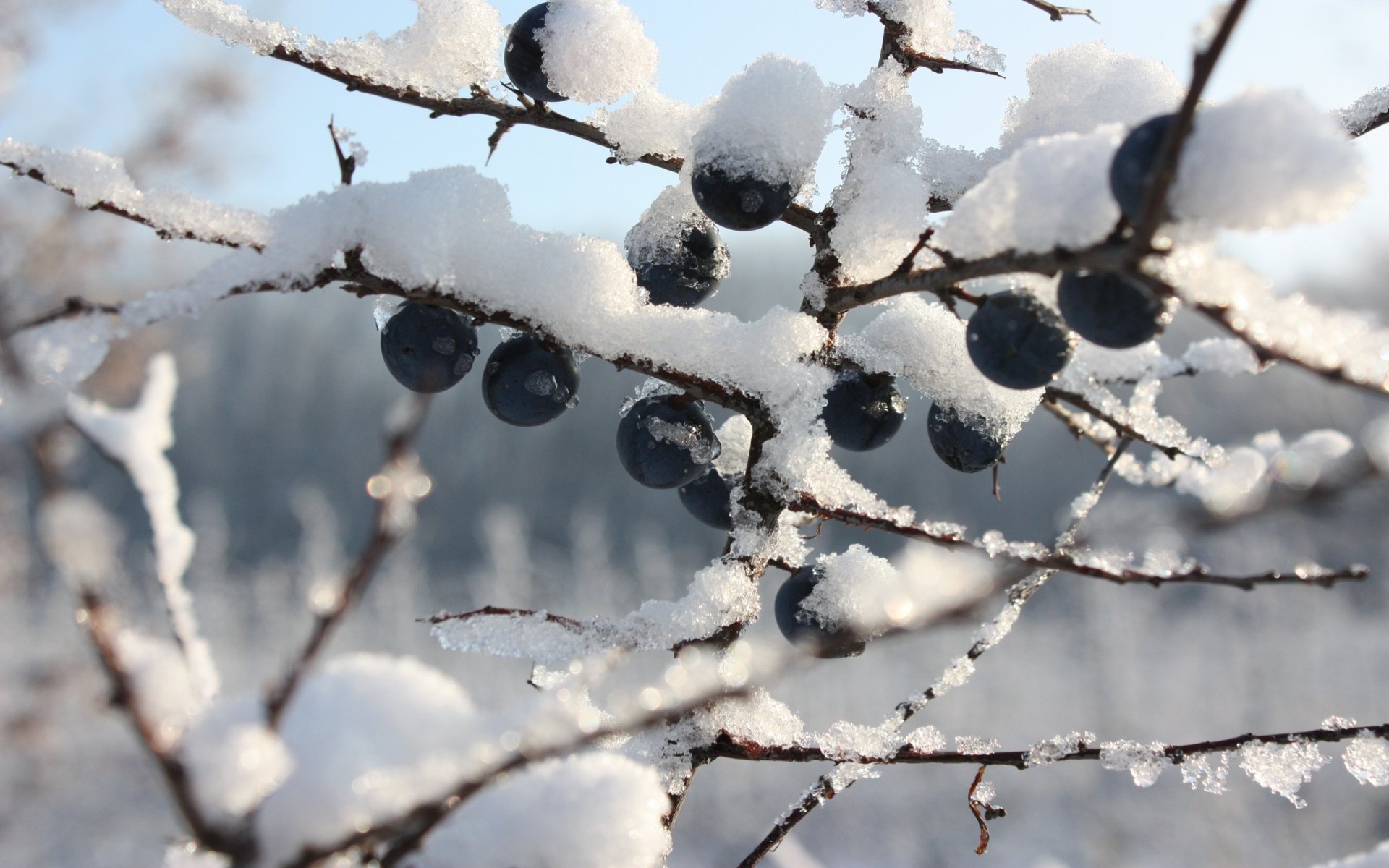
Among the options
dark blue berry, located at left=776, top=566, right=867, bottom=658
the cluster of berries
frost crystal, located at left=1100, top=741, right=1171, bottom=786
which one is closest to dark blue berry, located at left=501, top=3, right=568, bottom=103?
the cluster of berries

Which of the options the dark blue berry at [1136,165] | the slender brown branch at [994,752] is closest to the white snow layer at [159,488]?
the slender brown branch at [994,752]

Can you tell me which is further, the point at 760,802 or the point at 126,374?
the point at 760,802

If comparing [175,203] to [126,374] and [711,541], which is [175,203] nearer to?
[126,374]

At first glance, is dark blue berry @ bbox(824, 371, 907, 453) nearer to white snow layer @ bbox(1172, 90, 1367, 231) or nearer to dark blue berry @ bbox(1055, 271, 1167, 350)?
dark blue berry @ bbox(1055, 271, 1167, 350)

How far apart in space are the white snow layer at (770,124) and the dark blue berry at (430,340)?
251 millimetres

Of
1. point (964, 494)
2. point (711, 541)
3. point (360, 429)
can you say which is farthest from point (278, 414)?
point (964, 494)

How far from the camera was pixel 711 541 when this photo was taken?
21.8 metres

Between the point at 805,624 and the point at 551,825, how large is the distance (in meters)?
0.35

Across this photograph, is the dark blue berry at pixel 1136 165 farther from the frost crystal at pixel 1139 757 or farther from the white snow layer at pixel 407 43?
the white snow layer at pixel 407 43

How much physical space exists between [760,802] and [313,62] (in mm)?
9654

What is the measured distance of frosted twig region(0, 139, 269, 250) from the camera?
1.81ft

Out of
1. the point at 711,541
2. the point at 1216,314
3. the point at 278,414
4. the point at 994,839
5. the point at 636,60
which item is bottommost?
the point at 278,414

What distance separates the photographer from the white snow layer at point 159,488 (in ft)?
1.33

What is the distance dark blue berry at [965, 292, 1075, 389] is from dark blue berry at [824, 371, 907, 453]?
0.61 feet
